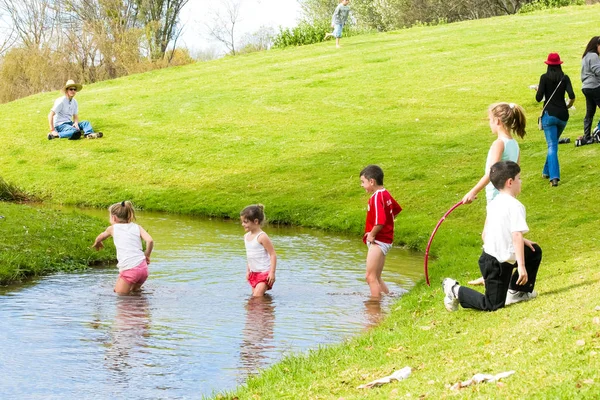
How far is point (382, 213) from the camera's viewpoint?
1196cm

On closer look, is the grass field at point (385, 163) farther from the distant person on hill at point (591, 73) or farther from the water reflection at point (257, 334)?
the distant person on hill at point (591, 73)

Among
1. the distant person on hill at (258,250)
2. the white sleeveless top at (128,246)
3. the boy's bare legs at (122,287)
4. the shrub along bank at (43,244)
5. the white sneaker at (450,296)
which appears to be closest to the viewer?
the white sneaker at (450,296)

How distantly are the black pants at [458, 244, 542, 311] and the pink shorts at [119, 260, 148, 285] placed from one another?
5311mm

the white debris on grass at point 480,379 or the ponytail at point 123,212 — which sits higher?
the ponytail at point 123,212

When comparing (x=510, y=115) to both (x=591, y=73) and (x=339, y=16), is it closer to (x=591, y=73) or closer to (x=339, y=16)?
(x=591, y=73)

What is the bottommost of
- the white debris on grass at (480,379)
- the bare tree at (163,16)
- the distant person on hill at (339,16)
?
the white debris on grass at (480,379)

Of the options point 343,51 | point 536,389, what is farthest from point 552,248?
point 343,51

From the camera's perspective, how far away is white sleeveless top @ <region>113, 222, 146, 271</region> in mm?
12641

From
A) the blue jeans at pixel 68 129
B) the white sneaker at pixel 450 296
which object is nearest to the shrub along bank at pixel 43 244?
the white sneaker at pixel 450 296

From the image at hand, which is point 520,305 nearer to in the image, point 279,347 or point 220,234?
point 279,347

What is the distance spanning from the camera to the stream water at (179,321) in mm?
8383

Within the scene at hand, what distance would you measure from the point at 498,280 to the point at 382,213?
3078mm

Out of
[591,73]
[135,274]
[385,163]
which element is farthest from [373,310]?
[385,163]

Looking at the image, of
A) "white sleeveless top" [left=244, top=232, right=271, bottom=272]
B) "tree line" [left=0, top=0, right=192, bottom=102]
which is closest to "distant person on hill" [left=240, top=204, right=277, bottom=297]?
"white sleeveless top" [left=244, top=232, right=271, bottom=272]
